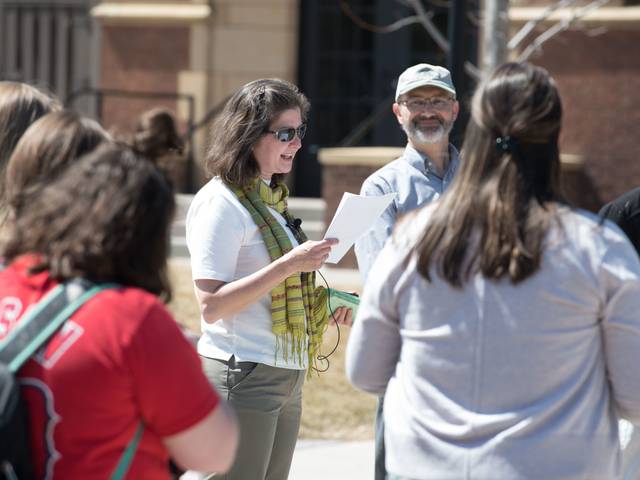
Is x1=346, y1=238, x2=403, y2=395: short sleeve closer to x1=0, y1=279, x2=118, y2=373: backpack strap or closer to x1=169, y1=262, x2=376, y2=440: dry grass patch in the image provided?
x1=0, y1=279, x2=118, y2=373: backpack strap

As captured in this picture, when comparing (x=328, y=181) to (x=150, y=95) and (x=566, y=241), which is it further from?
(x=566, y=241)

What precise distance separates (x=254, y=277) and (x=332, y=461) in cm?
302

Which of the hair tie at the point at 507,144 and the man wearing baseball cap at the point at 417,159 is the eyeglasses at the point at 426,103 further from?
the hair tie at the point at 507,144

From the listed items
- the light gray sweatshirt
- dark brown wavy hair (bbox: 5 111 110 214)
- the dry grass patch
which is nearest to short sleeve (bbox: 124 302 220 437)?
dark brown wavy hair (bbox: 5 111 110 214)

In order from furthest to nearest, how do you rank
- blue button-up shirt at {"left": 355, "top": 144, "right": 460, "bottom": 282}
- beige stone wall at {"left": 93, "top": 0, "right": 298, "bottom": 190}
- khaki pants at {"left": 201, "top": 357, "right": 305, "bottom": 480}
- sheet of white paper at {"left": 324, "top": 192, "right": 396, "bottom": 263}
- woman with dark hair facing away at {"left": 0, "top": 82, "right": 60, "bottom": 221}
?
beige stone wall at {"left": 93, "top": 0, "right": 298, "bottom": 190} → blue button-up shirt at {"left": 355, "top": 144, "right": 460, "bottom": 282} → khaki pants at {"left": 201, "top": 357, "right": 305, "bottom": 480} → sheet of white paper at {"left": 324, "top": 192, "right": 396, "bottom": 263} → woman with dark hair facing away at {"left": 0, "top": 82, "right": 60, "bottom": 221}

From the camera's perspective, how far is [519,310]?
260cm

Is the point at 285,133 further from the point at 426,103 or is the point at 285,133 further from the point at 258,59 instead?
the point at 258,59

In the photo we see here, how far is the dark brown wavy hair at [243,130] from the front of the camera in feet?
12.8

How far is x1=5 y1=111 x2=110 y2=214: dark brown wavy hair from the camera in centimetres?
259

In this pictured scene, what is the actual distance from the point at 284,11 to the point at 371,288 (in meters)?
12.0

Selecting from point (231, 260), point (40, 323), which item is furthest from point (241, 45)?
point (40, 323)

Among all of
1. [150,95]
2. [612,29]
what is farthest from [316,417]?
[150,95]

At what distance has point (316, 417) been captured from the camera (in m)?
7.49

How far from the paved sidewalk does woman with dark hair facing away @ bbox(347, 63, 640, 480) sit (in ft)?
11.8
